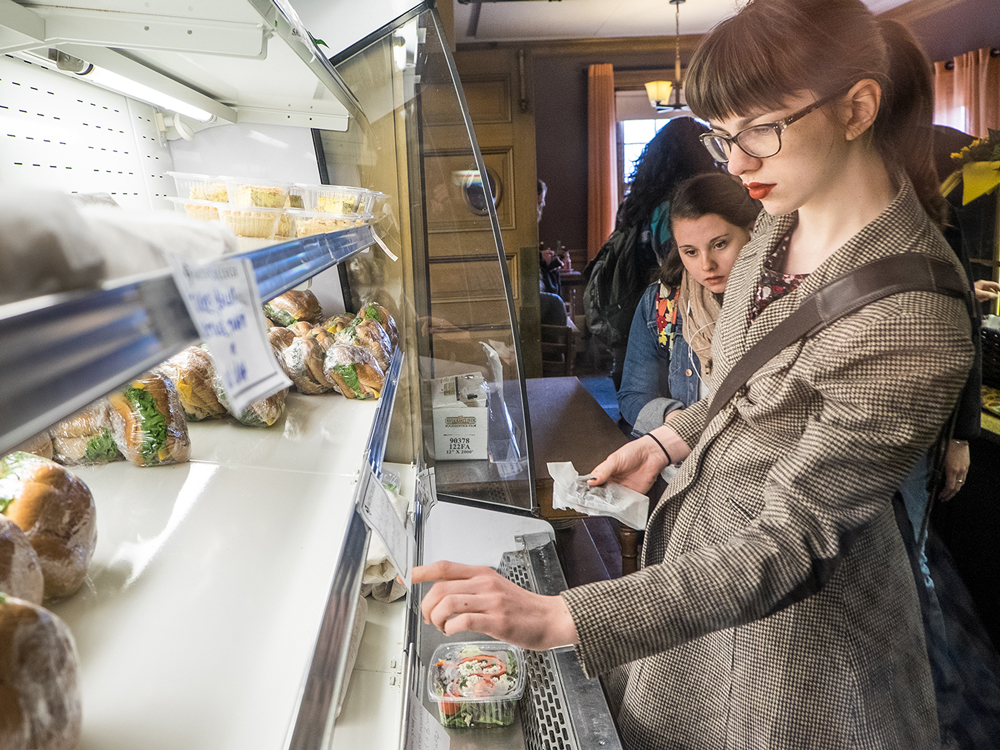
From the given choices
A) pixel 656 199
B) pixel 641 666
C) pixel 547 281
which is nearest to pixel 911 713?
pixel 641 666

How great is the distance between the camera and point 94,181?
1.19 metres

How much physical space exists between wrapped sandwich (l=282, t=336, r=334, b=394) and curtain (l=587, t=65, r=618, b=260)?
5516mm

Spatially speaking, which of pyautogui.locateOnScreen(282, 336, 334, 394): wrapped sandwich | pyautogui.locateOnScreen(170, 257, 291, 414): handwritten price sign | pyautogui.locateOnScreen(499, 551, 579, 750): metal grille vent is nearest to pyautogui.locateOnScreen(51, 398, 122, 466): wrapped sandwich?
pyautogui.locateOnScreen(282, 336, 334, 394): wrapped sandwich

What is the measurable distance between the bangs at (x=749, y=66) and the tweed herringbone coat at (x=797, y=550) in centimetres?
25

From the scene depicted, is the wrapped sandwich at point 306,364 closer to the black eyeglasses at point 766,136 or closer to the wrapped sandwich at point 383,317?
the wrapped sandwich at point 383,317

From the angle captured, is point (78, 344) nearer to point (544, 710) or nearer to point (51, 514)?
point (51, 514)

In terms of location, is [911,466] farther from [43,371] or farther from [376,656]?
[43,371]

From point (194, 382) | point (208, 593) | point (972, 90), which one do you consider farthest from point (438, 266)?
point (972, 90)

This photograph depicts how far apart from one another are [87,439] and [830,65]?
1.23 metres

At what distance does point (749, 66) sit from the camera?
105 cm

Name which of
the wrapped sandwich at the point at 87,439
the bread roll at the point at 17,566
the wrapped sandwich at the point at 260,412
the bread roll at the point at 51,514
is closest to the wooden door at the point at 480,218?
the wrapped sandwich at the point at 260,412

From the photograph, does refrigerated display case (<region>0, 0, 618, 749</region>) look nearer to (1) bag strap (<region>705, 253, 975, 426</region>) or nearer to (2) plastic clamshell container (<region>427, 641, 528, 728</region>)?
(2) plastic clamshell container (<region>427, 641, 528, 728</region>)

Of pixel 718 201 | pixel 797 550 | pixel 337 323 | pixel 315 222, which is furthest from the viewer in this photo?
pixel 718 201

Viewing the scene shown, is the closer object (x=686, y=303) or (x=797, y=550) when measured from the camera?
(x=797, y=550)
